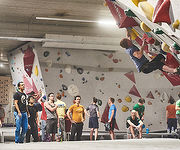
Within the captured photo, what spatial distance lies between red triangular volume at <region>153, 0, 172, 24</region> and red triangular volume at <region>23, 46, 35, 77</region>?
11238 mm

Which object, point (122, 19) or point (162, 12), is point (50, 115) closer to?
point (122, 19)

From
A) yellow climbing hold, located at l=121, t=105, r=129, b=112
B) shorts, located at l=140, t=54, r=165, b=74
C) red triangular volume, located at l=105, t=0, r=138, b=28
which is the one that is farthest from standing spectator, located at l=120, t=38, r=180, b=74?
yellow climbing hold, located at l=121, t=105, r=129, b=112

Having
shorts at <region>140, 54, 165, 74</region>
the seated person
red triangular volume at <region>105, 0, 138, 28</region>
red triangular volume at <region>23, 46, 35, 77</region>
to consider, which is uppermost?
red triangular volume at <region>23, 46, 35, 77</region>

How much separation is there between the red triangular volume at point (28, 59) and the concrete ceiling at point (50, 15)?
1.07 metres

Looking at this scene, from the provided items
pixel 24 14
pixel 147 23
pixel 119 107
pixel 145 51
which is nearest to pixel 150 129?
pixel 119 107

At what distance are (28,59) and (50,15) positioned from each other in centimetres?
406

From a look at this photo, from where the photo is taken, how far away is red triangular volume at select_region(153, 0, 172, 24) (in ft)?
8.34

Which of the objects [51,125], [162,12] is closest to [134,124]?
[51,125]

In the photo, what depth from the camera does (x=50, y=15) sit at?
33.2 feet

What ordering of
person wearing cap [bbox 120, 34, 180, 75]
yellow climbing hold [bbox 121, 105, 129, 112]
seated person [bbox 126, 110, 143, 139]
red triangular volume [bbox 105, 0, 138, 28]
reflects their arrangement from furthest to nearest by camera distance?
yellow climbing hold [bbox 121, 105, 129, 112]
seated person [bbox 126, 110, 143, 139]
person wearing cap [bbox 120, 34, 180, 75]
red triangular volume [bbox 105, 0, 138, 28]

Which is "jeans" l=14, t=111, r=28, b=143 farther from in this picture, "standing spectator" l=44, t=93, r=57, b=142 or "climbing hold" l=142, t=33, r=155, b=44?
"climbing hold" l=142, t=33, r=155, b=44

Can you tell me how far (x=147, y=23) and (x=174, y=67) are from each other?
78 cm

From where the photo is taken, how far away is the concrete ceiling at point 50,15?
9156 millimetres

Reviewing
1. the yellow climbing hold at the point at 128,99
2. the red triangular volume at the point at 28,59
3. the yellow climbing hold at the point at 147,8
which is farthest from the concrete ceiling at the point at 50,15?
the yellow climbing hold at the point at 147,8
